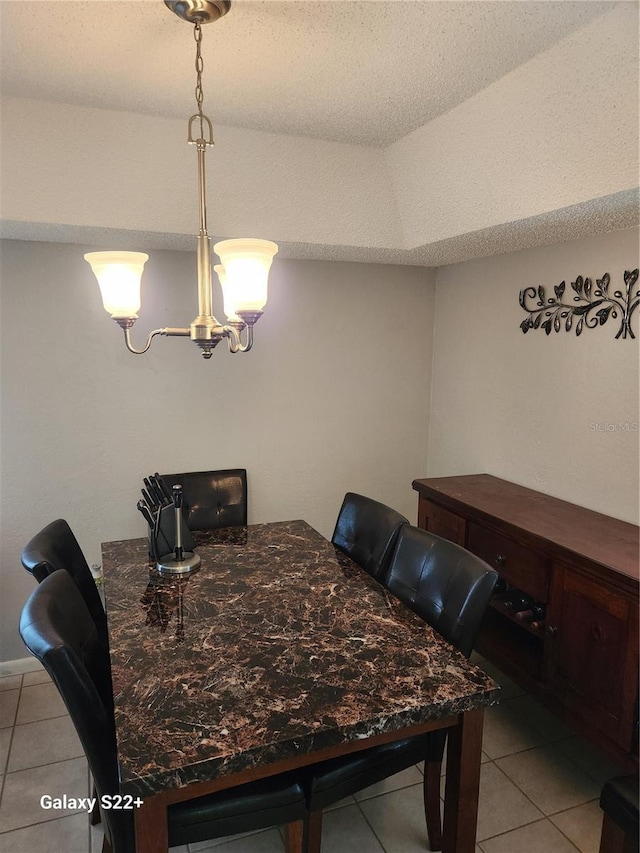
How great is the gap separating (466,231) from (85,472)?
216 centimetres

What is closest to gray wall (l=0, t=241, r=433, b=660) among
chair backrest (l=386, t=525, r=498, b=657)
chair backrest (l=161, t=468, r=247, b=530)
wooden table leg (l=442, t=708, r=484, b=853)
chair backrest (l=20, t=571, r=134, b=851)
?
chair backrest (l=161, t=468, r=247, b=530)

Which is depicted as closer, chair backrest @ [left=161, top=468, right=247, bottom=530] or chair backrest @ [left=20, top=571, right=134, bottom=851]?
chair backrest @ [left=20, top=571, right=134, bottom=851]

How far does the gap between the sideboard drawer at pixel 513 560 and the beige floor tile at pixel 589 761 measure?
0.61 meters

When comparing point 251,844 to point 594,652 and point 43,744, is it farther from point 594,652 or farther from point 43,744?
point 594,652

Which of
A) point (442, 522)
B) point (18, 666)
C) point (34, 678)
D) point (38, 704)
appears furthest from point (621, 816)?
point (18, 666)

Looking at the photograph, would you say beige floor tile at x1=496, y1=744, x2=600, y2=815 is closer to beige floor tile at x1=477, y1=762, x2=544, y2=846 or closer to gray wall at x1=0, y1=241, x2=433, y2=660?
beige floor tile at x1=477, y1=762, x2=544, y2=846

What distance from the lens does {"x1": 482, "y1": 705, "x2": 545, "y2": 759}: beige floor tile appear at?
2342mm

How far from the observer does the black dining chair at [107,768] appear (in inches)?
50.7

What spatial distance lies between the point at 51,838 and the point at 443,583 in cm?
159

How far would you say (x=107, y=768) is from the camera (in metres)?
1.37

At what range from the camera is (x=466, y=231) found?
229 centimetres

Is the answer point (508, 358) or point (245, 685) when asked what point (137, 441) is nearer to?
point (245, 685)

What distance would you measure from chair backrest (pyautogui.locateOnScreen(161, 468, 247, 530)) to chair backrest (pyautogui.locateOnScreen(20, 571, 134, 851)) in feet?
4.12


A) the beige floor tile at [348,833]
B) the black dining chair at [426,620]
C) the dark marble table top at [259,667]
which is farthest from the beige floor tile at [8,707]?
the black dining chair at [426,620]
